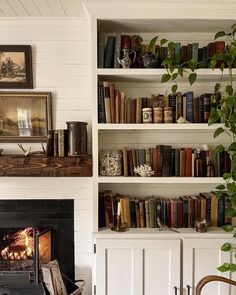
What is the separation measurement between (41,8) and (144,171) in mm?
1444

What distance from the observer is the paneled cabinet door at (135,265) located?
207cm

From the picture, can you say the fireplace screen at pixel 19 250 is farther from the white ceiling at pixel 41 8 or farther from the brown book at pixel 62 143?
the white ceiling at pixel 41 8

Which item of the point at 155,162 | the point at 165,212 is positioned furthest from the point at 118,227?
the point at 155,162

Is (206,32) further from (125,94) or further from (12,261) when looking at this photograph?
(12,261)

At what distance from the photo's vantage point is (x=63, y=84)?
7.87 ft

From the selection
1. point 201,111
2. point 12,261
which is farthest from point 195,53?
point 12,261

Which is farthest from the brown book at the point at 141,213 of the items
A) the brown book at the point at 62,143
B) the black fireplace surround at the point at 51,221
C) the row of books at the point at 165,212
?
the brown book at the point at 62,143

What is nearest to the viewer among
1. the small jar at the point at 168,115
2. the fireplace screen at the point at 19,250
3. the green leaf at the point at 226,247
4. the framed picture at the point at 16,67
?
the green leaf at the point at 226,247

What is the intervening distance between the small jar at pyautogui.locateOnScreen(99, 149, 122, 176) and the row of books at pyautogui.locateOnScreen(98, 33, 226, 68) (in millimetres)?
666

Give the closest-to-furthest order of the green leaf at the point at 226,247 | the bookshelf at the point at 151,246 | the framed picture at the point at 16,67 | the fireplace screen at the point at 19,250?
the green leaf at the point at 226,247 → the bookshelf at the point at 151,246 → the framed picture at the point at 16,67 → the fireplace screen at the point at 19,250

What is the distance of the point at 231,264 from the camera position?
6.64ft

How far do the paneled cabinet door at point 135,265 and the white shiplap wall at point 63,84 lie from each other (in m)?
0.39

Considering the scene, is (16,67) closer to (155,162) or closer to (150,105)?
(150,105)

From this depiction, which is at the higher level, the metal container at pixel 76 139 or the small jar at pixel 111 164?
the metal container at pixel 76 139
